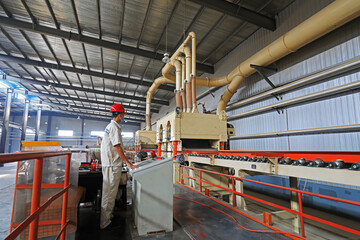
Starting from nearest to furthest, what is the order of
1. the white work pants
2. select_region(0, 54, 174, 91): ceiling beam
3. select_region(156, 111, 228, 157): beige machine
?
the white work pants, select_region(156, 111, 228, 157): beige machine, select_region(0, 54, 174, 91): ceiling beam

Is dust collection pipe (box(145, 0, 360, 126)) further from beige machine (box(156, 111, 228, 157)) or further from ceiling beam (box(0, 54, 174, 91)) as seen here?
ceiling beam (box(0, 54, 174, 91))

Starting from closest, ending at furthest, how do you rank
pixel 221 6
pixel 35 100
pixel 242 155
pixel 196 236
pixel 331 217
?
pixel 196 236 → pixel 242 155 → pixel 331 217 → pixel 221 6 → pixel 35 100

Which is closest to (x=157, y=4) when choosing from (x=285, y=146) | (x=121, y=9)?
(x=121, y=9)

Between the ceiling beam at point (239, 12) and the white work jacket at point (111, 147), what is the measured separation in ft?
16.0

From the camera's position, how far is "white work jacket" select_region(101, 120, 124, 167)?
2.90 metres

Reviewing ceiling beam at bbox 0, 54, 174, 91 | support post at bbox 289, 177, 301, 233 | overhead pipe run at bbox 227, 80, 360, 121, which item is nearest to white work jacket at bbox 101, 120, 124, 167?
support post at bbox 289, 177, 301, 233

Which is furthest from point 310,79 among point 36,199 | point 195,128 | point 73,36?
point 73,36

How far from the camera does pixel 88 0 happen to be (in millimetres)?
6926

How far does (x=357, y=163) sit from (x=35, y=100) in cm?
2388

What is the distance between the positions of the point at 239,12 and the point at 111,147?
19.3 feet

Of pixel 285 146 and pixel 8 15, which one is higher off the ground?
pixel 8 15

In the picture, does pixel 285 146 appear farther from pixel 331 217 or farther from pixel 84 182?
pixel 84 182

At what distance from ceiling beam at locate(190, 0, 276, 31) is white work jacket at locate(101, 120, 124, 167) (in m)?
4.87

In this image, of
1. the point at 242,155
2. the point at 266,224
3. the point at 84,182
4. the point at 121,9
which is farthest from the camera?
the point at 121,9
